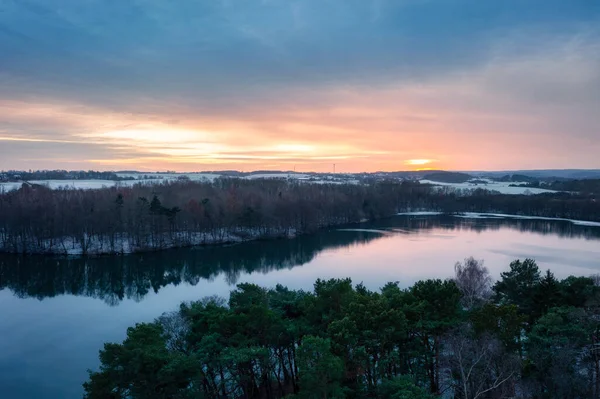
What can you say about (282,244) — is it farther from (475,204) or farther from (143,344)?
(475,204)

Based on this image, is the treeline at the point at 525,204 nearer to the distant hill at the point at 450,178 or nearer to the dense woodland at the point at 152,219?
the dense woodland at the point at 152,219

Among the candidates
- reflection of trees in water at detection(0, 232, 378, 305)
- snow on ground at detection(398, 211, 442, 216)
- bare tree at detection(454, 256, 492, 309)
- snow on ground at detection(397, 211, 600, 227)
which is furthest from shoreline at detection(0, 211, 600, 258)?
bare tree at detection(454, 256, 492, 309)

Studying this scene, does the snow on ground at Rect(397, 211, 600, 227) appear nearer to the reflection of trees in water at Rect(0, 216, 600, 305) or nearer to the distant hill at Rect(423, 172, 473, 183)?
the reflection of trees in water at Rect(0, 216, 600, 305)

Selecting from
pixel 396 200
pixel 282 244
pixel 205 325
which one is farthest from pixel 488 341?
pixel 396 200

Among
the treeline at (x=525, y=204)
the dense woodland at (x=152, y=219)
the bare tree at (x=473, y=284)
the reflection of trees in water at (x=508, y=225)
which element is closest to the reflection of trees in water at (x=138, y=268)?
the dense woodland at (x=152, y=219)

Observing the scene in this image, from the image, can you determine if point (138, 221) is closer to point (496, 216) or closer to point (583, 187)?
point (496, 216)
